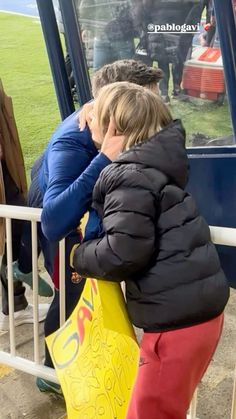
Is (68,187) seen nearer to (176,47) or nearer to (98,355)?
(98,355)

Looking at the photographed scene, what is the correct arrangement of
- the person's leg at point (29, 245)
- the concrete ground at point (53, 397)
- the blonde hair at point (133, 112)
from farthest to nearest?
the concrete ground at point (53, 397) < the person's leg at point (29, 245) < the blonde hair at point (133, 112)

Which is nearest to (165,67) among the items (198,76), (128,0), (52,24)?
(198,76)

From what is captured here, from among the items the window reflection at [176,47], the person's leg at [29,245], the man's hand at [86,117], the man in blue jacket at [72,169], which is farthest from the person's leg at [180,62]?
the man's hand at [86,117]

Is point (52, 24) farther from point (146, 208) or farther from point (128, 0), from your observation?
point (146, 208)

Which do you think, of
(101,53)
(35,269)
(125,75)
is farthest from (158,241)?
(101,53)

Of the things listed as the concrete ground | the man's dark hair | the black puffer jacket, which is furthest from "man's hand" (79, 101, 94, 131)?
the concrete ground

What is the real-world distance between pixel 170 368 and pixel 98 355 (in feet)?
1.04

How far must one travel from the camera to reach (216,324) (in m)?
1.89

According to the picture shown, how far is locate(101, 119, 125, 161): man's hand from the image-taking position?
6.14 ft

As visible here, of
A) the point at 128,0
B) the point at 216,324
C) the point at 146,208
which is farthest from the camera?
the point at 128,0

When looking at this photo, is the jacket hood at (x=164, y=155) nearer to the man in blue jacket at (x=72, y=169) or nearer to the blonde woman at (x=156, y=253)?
the blonde woman at (x=156, y=253)

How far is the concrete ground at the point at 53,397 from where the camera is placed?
2.72 metres

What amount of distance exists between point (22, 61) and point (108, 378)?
8.60 m

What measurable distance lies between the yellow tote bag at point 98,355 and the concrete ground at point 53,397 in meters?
0.62
